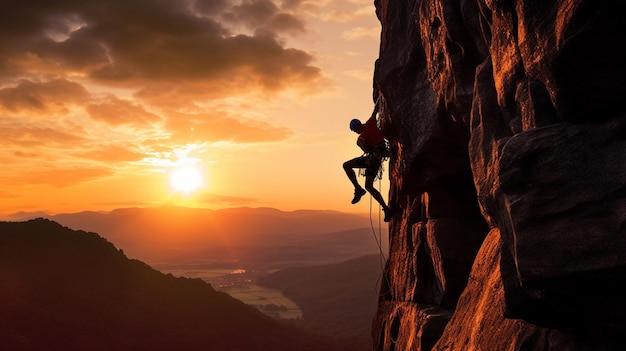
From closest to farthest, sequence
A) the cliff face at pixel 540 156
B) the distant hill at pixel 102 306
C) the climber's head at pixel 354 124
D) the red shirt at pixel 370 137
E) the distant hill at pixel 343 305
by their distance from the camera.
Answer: the cliff face at pixel 540 156 → the red shirt at pixel 370 137 → the climber's head at pixel 354 124 → the distant hill at pixel 102 306 → the distant hill at pixel 343 305

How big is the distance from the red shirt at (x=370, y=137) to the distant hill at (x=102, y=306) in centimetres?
6006

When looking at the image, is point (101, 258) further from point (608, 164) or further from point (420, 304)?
point (608, 164)

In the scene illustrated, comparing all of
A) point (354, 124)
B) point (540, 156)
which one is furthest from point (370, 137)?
point (540, 156)

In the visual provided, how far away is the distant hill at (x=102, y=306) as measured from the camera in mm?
65312

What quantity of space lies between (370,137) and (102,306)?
233 feet

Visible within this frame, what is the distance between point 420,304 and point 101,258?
85.8m

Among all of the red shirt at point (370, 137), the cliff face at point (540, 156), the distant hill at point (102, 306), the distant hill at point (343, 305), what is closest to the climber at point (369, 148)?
the red shirt at point (370, 137)

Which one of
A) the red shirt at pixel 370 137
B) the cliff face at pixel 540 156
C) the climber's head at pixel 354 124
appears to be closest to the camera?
the cliff face at pixel 540 156

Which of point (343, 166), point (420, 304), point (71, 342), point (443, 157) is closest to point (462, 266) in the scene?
point (420, 304)

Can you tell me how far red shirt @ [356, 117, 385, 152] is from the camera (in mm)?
20188

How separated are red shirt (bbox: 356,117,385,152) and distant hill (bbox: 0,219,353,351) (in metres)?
60.1

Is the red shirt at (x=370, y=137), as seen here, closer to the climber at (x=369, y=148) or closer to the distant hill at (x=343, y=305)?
the climber at (x=369, y=148)

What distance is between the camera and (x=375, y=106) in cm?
2417

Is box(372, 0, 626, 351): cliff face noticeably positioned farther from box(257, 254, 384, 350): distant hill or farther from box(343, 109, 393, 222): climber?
box(257, 254, 384, 350): distant hill
